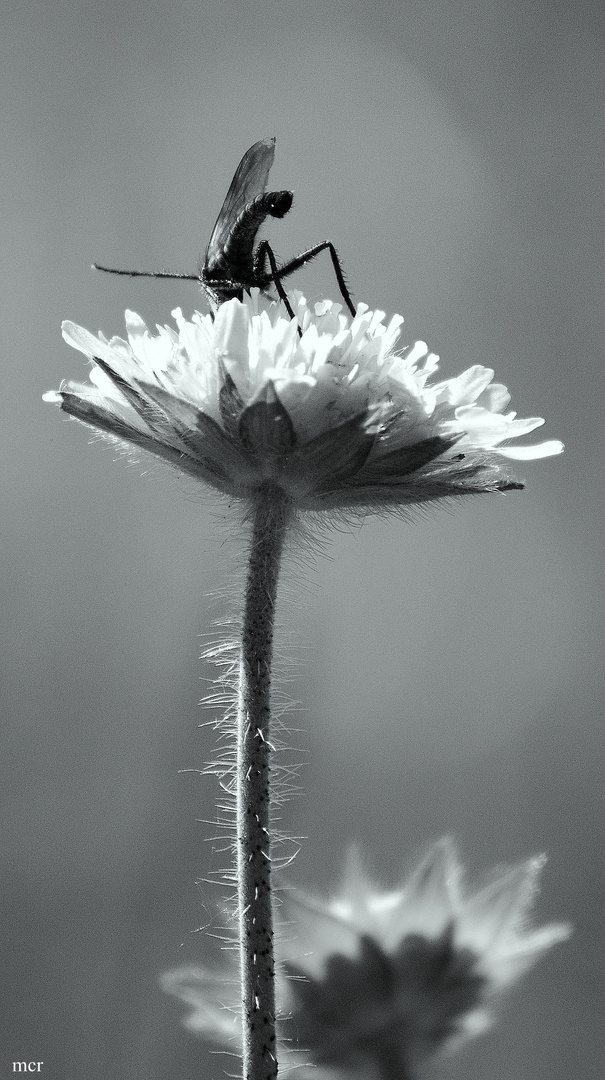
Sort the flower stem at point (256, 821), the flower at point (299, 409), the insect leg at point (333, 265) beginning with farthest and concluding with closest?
1. the insect leg at point (333, 265)
2. the flower at point (299, 409)
3. the flower stem at point (256, 821)

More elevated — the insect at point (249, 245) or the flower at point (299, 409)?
the insect at point (249, 245)

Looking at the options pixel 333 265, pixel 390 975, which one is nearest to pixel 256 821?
pixel 390 975

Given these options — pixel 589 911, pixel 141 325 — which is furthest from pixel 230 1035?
pixel 589 911

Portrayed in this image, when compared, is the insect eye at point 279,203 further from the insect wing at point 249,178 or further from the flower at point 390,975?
the flower at point 390,975

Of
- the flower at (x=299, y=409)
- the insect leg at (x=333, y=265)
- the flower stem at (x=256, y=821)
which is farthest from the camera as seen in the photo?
the insect leg at (x=333, y=265)

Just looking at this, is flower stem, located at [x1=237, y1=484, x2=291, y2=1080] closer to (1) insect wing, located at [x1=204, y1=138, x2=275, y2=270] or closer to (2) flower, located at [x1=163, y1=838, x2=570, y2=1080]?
(2) flower, located at [x1=163, y1=838, x2=570, y2=1080]

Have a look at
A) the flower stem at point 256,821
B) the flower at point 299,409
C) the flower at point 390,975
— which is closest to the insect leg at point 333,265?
the flower at point 299,409

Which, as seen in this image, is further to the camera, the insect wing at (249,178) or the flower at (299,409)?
the insect wing at (249,178)
